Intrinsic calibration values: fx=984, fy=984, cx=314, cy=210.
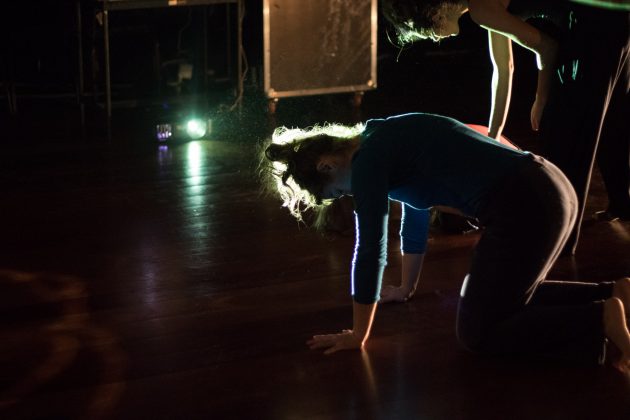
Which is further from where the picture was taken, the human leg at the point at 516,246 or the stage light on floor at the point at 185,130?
the stage light on floor at the point at 185,130

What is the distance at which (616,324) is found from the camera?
2422mm

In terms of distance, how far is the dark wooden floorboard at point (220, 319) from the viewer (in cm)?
240

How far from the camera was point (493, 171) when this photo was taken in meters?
2.43

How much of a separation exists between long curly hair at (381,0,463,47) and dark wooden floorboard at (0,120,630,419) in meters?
0.80

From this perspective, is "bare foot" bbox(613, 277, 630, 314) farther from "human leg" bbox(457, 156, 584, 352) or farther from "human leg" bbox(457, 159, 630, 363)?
"human leg" bbox(457, 156, 584, 352)

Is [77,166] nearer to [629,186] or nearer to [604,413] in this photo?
[629,186]

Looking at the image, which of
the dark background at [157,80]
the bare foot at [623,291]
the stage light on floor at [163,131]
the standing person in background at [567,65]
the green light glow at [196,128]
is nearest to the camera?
the bare foot at [623,291]

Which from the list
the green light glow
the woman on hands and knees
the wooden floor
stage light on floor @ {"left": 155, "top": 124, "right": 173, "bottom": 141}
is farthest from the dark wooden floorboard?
the green light glow

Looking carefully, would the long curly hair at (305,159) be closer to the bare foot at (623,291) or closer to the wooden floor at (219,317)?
the wooden floor at (219,317)

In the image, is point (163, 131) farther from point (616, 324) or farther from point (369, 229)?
point (616, 324)

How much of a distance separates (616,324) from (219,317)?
1.14 m

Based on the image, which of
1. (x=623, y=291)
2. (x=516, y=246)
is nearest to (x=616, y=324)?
(x=623, y=291)

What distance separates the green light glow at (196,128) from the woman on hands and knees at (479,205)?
8.41 ft

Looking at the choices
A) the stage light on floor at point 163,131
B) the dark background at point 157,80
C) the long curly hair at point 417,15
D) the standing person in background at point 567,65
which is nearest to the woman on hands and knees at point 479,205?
the long curly hair at point 417,15
